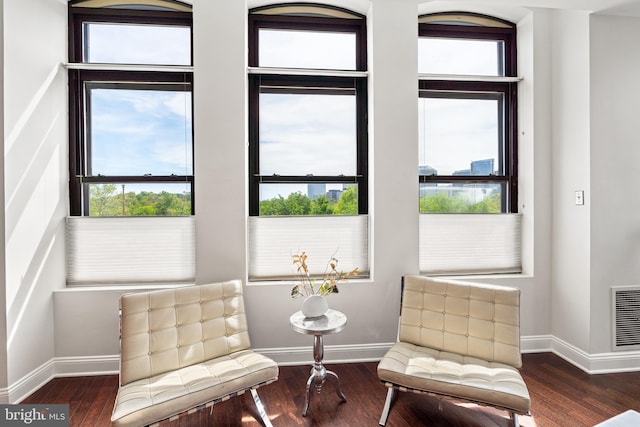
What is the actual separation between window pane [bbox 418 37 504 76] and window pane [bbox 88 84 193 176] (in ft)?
7.67

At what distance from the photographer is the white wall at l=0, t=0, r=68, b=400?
2.32m

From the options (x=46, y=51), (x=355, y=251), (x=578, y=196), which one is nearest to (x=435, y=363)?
(x=355, y=251)

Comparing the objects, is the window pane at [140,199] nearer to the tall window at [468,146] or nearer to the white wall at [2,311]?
the white wall at [2,311]

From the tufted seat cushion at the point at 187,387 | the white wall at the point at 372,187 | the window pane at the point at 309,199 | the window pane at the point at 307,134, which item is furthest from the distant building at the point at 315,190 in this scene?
the tufted seat cushion at the point at 187,387

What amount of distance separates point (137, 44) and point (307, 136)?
68.8 inches

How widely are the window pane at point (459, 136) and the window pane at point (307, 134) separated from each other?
0.73 metres

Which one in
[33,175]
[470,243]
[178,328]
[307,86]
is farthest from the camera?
[470,243]

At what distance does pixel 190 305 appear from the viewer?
2291mm

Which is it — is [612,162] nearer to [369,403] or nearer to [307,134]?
[307,134]

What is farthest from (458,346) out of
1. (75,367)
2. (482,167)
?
(75,367)

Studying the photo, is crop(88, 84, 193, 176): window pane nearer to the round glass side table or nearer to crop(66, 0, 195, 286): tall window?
crop(66, 0, 195, 286): tall window

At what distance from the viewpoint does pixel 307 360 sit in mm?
2846

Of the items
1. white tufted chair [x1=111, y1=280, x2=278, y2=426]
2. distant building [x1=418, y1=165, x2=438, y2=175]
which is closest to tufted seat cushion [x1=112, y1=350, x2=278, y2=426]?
white tufted chair [x1=111, y1=280, x2=278, y2=426]

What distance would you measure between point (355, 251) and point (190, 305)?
4.80 feet
